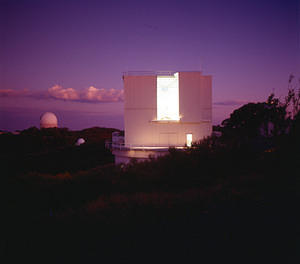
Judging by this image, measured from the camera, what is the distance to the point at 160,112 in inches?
1009

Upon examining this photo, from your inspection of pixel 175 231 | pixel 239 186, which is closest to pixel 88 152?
pixel 239 186

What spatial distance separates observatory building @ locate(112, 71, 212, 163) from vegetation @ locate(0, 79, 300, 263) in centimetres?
1400

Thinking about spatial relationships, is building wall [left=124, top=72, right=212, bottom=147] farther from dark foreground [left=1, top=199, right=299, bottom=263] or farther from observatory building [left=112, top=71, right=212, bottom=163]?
dark foreground [left=1, top=199, right=299, bottom=263]

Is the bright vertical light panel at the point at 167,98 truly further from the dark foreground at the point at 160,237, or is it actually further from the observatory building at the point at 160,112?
the dark foreground at the point at 160,237

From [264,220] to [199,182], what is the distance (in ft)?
15.3

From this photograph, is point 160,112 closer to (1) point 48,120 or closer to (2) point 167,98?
(2) point 167,98

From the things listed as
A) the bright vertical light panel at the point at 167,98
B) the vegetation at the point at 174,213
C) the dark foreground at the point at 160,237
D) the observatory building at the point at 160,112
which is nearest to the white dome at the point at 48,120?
the observatory building at the point at 160,112

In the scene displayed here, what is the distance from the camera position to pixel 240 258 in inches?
140

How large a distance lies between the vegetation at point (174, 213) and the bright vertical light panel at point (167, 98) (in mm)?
14785

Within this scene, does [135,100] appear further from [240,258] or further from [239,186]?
[240,258]

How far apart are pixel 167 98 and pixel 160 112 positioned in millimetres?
1560

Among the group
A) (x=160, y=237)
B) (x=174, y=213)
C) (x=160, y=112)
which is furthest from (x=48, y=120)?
(x=160, y=237)

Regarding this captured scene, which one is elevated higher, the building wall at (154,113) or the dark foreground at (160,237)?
the building wall at (154,113)

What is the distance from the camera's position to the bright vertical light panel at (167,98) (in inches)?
1008
